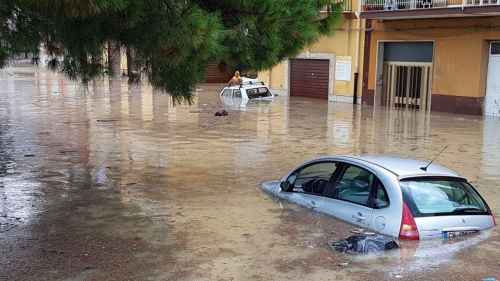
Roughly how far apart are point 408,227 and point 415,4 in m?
19.9

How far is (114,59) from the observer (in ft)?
25.4

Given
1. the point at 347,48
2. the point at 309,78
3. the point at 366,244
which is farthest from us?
the point at 309,78

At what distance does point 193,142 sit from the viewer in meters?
16.7

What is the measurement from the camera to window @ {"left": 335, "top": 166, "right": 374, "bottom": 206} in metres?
7.82

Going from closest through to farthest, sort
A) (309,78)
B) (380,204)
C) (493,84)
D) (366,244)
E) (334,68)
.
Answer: (366,244)
(380,204)
(493,84)
(334,68)
(309,78)

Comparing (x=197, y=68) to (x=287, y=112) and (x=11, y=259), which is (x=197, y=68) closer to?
(x=11, y=259)

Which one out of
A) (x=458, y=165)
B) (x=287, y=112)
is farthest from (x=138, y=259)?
(x=287, y=112)

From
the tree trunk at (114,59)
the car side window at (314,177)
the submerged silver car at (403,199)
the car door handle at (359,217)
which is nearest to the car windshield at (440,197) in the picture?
the submerged silver car at (403,199)

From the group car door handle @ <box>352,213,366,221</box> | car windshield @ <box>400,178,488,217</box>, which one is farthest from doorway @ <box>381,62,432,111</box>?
car door handle @ <box>352,213,366,221</box>

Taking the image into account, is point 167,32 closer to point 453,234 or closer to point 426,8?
point 453,234

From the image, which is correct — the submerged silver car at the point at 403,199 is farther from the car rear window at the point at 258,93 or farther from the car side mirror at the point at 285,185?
the car rear window at the point at 258,93

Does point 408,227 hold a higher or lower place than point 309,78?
lower

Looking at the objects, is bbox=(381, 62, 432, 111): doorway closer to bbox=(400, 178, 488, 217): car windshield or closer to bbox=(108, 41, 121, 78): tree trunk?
bbox=(400, 178, 488, 217): car windshield

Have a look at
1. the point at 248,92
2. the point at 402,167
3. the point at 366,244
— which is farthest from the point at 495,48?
the point at 366,244
